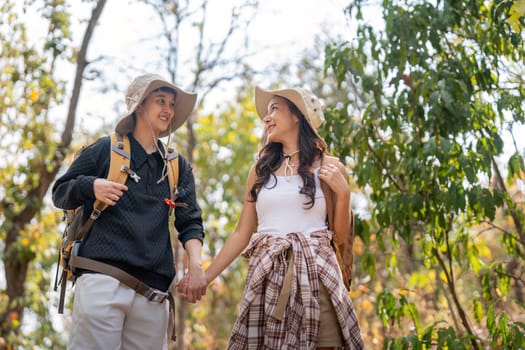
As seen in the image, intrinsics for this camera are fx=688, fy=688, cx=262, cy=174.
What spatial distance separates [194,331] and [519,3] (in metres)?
12.8

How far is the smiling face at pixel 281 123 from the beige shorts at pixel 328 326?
0.92 metres

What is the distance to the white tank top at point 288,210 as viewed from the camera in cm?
349

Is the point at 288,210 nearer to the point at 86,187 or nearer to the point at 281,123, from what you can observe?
the point at 281,123

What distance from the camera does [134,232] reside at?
3342 millimetres

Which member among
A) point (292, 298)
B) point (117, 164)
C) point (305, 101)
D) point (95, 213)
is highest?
point (305, 101)

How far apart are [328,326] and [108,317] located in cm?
103

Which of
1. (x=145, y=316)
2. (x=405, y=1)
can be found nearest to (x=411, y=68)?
(x=405, y=1)

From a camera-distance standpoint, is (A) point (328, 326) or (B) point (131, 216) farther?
(B) point (131, 216)

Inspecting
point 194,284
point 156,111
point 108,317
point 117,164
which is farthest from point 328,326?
point 156,111

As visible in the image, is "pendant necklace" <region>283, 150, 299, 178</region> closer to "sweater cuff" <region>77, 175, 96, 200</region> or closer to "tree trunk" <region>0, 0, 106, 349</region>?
"sweater cuff" <region>77, 175, 96, 200</region>

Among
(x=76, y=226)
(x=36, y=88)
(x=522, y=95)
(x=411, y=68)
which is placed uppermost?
(x=36, y=88)

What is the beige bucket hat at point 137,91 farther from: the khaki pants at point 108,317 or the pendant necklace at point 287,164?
the khaki pants at point 108,317

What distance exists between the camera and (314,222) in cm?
351

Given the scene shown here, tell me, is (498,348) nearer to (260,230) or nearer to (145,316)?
(260,230)
